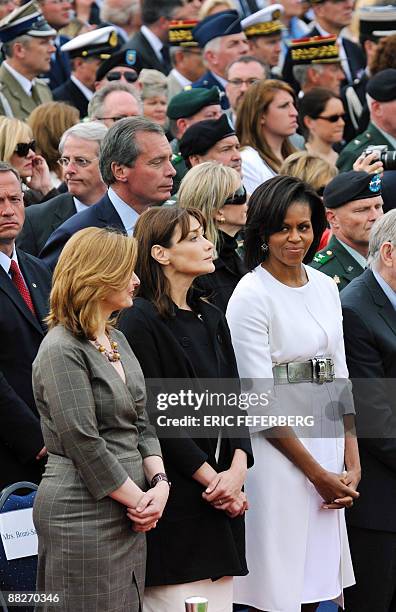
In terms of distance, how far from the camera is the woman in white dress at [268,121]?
24.7 ft

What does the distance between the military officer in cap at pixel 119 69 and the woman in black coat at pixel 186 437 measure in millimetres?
3715

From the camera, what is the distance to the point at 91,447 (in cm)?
407

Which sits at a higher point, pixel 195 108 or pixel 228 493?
pixel 195 108

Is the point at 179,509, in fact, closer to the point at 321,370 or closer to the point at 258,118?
the point at 321,370

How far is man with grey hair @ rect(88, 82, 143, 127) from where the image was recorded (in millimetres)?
7277

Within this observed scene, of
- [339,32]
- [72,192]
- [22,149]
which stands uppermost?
[22,149]

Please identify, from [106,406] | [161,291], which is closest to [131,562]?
[106,406]

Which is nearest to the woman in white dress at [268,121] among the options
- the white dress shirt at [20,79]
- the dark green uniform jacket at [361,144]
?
the dark green uniform jacket at [361,144]

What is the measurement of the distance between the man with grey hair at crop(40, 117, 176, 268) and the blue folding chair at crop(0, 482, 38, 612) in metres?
1.44

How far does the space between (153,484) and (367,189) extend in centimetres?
229

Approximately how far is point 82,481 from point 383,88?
4.16 metres

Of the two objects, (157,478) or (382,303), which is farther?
(382,303)

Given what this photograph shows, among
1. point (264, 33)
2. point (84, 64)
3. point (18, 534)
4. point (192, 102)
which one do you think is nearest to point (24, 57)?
point (84, 64)

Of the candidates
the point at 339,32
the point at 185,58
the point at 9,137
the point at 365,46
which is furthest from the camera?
the point at 339,32
